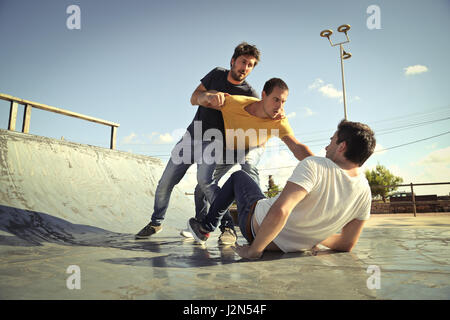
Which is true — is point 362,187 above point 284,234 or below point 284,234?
above

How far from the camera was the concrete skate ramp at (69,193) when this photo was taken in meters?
2.84

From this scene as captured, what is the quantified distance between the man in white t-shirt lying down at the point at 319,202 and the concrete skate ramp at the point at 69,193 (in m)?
1.72

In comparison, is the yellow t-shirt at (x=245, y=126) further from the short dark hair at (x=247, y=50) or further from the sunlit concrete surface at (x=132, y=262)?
the sunlit concrete surface at (x=132, y=262)

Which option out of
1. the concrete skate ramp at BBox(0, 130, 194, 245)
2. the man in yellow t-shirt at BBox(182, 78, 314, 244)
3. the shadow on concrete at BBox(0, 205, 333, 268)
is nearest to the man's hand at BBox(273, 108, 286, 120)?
the man in yellow t-shirt at BBox(182, 78, 314, 244)

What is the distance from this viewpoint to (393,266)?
148cm

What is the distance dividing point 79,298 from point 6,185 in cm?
307

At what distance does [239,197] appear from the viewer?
6.53 feet

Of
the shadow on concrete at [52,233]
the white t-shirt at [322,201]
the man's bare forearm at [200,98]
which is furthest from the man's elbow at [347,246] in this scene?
the man's bare forearm at [200,98]

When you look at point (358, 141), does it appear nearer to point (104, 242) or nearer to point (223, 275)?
point (223, 275)

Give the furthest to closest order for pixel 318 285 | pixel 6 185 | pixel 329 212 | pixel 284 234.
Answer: pixel 6 185 → pixel 284 234 → pixel 329 212 → pixel 318 285

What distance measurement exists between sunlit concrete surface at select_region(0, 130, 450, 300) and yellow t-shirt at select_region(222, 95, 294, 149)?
1034mm
